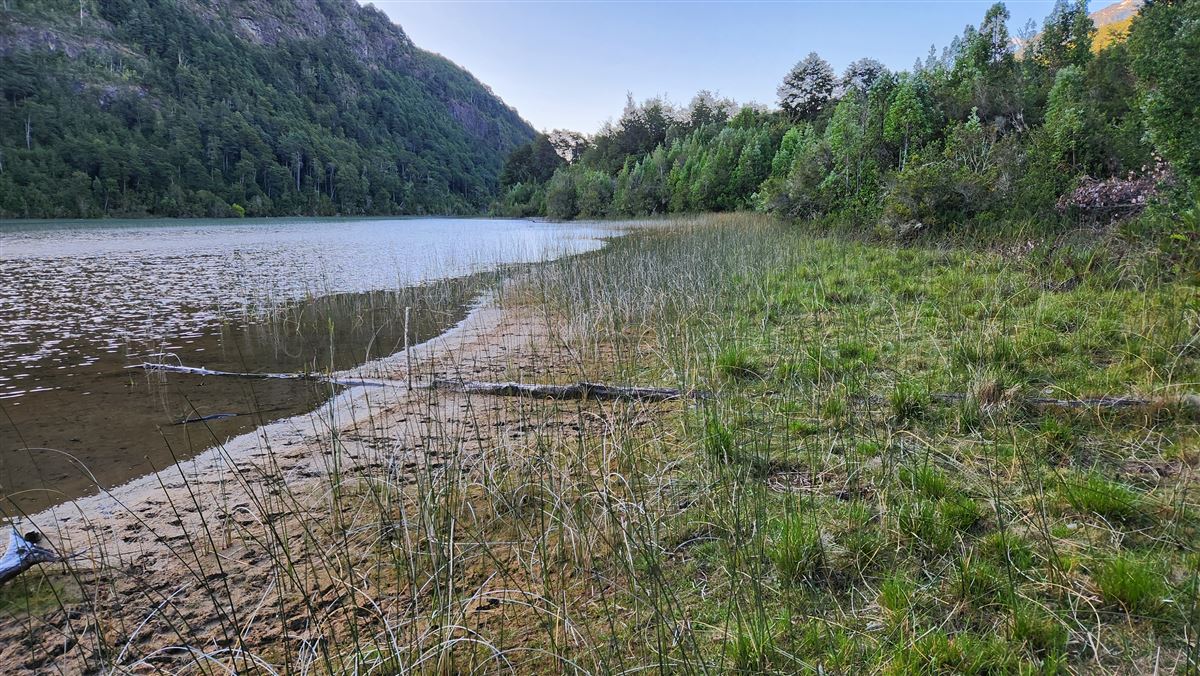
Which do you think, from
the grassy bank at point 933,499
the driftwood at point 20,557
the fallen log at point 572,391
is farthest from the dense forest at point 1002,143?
the driftwood at point 20,557

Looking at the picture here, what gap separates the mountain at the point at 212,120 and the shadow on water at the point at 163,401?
63333mm

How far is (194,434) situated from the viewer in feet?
12.6

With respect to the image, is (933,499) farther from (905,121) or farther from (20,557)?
(905,121)

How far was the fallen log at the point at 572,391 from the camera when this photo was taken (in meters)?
3.82

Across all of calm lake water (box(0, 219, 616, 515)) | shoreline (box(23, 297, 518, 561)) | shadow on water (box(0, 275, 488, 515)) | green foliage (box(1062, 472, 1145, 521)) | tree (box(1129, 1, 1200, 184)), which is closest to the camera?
green foliage (box(1062, 472, 1145, 521))

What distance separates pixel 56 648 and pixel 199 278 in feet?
40.1

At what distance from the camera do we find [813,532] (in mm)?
2018

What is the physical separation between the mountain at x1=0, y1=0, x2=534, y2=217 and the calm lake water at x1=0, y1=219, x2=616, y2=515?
56713 millimetres

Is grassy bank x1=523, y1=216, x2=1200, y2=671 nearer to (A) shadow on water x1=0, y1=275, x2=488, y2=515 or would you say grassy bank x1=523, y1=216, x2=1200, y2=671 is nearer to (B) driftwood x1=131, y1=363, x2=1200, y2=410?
(B) driftwood x1=131, y1=363, x2=1200, y2=410

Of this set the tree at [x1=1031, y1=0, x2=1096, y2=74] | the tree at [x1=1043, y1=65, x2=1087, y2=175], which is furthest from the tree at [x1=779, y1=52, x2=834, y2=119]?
the tree at [x1=1043, y1=65, x2=1087, y2=175]

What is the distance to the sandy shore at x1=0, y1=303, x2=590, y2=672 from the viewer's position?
71.4 inches

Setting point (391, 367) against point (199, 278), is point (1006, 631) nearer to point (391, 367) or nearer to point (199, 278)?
point (391, 367)

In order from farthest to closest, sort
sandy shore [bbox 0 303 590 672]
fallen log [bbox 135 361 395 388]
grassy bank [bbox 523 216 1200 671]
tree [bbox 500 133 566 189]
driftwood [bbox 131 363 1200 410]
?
tree [bbox 500 133 566 189], fallen log [bbox 135 361 395 388], driftwood [bbox 131 363 1200 410], sandy shore [bbox 0 303 590 672], grassy bank [bbox 523 216 1200 671]

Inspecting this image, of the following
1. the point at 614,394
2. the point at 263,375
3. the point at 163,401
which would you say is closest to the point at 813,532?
the point at 614,394
